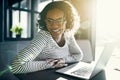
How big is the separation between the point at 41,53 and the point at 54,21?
0.92 feet

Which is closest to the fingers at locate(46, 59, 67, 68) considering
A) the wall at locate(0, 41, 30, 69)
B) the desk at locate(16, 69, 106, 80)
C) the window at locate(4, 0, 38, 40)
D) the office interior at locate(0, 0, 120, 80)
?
the desk at locate(16, 69, 106, 80)

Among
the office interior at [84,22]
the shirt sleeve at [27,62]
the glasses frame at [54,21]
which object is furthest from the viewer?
the office interior at [84,22]

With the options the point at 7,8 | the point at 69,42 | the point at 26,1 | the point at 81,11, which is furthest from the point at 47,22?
the point at 26,1

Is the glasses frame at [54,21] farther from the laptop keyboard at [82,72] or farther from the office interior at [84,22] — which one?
the office interior at [84,22]

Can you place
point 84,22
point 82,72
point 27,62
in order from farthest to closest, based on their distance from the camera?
1. point 84,22
2. point 27,62
3. point 82,72

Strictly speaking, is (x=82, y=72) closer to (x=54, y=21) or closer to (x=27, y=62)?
(x=27, y=62)

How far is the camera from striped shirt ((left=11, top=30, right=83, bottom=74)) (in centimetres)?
124

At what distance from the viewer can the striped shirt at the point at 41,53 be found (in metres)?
1.24

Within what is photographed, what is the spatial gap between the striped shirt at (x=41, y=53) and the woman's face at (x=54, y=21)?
0.20 ft

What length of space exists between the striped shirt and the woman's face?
0.06 meters

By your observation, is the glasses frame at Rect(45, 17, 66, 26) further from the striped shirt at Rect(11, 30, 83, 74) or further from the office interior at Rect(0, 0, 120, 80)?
the office interior at Rect(0, 0, 120, 80)

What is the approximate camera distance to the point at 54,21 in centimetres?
151

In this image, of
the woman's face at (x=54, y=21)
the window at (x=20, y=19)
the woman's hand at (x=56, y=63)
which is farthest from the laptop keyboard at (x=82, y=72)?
the window at (x=20, y=19)

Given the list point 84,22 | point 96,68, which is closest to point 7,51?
point 84,22
